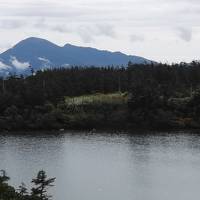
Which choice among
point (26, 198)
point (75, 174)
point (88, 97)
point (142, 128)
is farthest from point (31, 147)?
point (26, 198)

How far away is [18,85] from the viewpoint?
142375 millimetres

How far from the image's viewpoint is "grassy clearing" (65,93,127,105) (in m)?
134

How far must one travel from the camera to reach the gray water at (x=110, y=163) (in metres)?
62.9

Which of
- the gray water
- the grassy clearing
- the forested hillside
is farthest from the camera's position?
the grassy clearing

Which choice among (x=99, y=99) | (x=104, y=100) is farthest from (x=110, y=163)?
(x=99, y=99)

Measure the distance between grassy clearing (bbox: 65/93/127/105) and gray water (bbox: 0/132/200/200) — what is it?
1900 centimetres

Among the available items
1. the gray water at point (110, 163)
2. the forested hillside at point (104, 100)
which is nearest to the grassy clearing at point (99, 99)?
the forested hillside at point (104, 100)

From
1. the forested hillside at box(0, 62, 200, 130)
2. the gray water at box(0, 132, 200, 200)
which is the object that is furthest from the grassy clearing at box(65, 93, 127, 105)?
the gray water at box(0, 132, 200, 200)

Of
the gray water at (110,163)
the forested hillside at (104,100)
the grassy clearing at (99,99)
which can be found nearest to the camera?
the gray water at (110,163)

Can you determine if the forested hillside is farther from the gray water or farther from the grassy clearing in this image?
the gray water

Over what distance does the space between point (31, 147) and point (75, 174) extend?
25460 millimetres

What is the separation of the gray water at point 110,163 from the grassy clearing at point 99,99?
62.3ft

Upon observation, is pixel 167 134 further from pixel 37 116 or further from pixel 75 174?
pixel 75 174

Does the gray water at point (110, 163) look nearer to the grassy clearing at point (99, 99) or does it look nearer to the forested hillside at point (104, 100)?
the forested hillside at point (104, 100)
